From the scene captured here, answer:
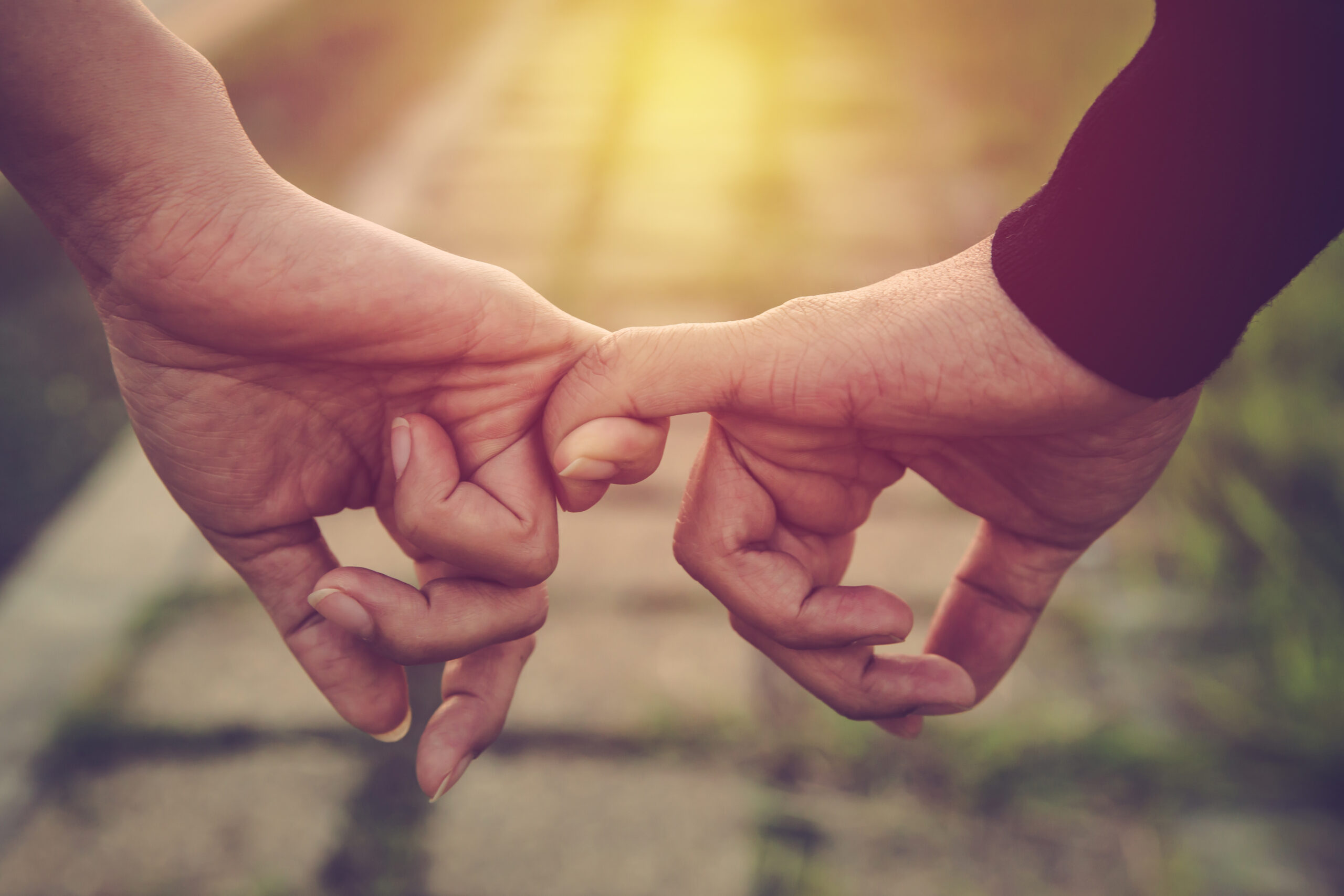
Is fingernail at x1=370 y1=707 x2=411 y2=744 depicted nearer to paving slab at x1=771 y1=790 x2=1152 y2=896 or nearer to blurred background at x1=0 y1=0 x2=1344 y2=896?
blurred background at x1=0 y1=0 x2=1344 y2=896

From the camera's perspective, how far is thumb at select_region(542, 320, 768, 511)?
111cm

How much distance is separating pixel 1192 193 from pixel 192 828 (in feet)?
6.26

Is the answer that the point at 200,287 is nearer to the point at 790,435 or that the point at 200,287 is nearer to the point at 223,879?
the point at 790,435

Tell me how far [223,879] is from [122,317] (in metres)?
1.07

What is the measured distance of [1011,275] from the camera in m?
1.04

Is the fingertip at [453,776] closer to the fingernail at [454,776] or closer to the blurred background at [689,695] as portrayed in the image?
the fingernail at [454,776]

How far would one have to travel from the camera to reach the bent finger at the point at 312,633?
1142 mm

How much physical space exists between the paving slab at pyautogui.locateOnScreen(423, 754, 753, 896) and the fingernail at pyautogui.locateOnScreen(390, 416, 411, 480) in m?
0.86

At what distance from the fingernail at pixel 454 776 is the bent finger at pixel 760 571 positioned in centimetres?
38

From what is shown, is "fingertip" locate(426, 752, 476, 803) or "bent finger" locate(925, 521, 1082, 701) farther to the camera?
"bent finger" locate(925, 521, 1082, 701)

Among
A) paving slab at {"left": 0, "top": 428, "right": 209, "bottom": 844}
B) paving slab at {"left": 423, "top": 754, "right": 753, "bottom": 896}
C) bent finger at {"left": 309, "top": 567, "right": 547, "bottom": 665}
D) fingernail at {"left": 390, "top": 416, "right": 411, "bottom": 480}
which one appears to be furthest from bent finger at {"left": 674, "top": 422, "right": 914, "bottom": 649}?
paving slab at {"left": 0, "top": 428, "right": 209, "bottom": 844}

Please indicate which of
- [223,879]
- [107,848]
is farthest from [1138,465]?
[107,848]

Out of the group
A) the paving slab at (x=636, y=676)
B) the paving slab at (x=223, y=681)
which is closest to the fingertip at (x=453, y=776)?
the paving slab at (x=636, y=676)

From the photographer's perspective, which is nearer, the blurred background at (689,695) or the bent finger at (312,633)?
the bent finger at (312,633)
